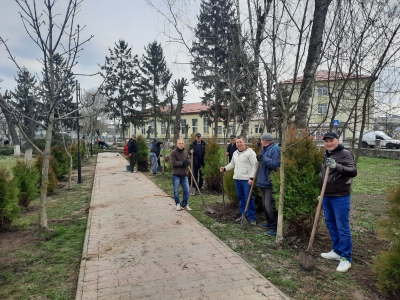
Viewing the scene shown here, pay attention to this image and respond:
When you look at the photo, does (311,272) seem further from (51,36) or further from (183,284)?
(51,36)

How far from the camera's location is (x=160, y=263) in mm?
3783

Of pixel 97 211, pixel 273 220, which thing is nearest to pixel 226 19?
pixel 273 220

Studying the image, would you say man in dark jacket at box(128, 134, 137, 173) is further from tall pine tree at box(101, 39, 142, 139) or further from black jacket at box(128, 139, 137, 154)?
tall pine tree at box(101, 39, 142, 139)

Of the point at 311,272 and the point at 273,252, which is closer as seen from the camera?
the point at 311,272

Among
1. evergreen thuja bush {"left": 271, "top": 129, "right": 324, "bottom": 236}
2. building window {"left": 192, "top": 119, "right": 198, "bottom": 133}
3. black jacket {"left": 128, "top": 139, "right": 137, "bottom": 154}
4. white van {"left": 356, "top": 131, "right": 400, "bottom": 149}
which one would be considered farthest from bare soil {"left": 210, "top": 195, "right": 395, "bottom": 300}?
building window {"left": 192, "top": 119, "right": 198, "bottom": 133}

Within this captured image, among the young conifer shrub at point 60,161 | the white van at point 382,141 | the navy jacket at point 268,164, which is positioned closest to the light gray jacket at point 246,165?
the navy jacket at point 268,164

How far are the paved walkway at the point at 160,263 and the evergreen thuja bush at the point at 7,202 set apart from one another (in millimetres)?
1376

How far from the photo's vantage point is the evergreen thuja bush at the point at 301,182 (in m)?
4.33

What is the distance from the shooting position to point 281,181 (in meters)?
4.31

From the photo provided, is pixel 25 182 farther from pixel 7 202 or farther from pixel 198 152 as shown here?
pixel 198 152

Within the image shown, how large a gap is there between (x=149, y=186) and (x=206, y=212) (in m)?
4.10

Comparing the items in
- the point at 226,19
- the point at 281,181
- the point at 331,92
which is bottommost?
the point at 281,181

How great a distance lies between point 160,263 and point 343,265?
2.34 meters

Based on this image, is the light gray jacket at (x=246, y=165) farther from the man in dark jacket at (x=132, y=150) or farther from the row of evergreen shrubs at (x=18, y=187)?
the man in dark jacket at (x=132, y=150)
